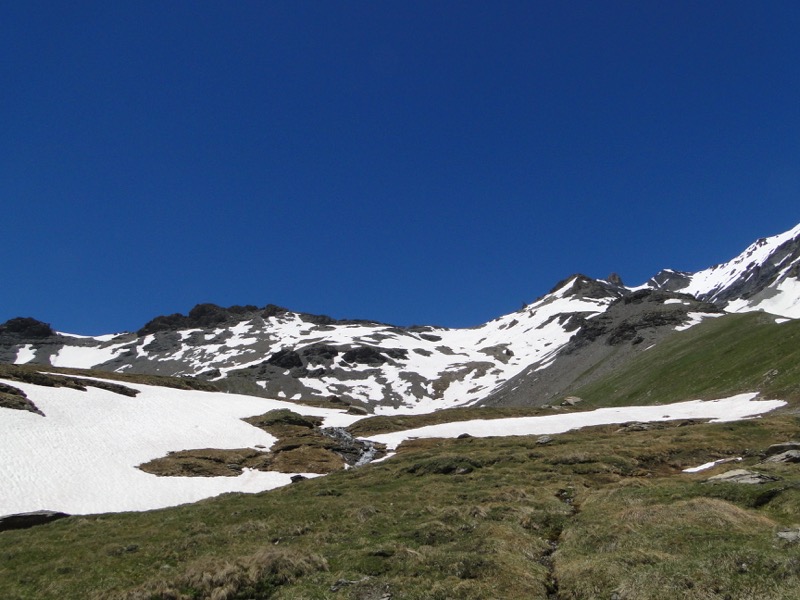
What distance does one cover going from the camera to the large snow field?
3944 centimetres

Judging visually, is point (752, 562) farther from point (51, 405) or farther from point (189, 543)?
point (51, 405)

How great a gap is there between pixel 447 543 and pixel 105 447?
40.3 m

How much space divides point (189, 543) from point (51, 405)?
43.0 m

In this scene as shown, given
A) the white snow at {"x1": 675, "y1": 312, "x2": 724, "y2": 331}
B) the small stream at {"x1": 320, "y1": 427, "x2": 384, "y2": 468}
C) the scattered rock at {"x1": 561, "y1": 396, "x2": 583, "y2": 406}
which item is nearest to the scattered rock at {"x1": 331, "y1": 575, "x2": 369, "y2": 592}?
the small stream at {"x1": 320, "y1": 427, "x2": 384, "y2": 468}

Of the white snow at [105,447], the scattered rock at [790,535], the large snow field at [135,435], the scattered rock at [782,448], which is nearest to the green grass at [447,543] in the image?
the scattered rock at [790,535]

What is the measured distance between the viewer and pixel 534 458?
43.6 meters

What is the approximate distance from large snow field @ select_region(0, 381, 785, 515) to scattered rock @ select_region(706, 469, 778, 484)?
33.1 metres

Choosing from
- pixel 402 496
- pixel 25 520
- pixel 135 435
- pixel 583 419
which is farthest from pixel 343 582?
pixel 583 419

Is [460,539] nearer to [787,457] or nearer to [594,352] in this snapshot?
Result: [787,457]

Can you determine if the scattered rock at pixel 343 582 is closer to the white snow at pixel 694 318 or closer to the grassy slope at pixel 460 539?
the grassy slope at pixel 460 539

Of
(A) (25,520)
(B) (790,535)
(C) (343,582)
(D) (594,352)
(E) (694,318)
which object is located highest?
(E) (694,318)

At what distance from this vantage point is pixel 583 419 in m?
71.6

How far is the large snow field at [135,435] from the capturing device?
39.4 m

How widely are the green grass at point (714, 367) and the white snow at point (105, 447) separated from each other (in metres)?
62.6
